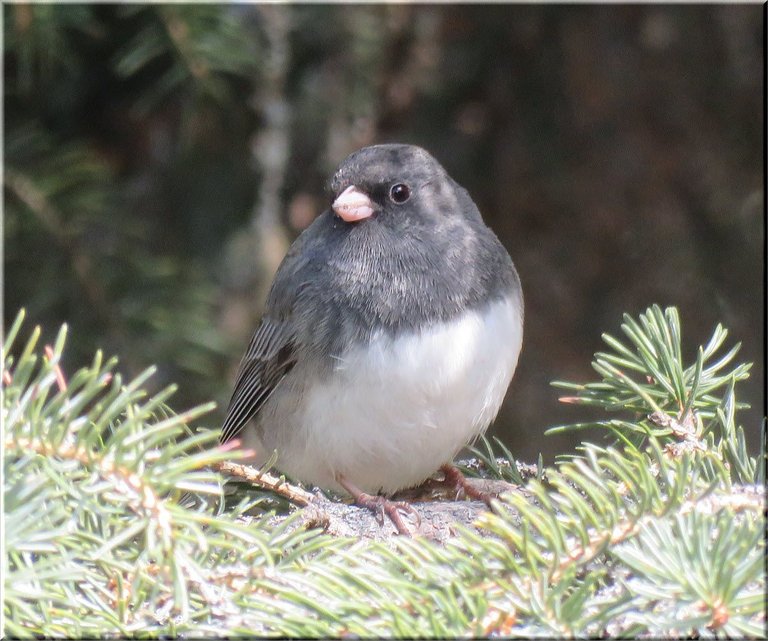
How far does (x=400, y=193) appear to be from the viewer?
6.08ft

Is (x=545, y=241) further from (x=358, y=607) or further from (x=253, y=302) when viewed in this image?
(x=358, y=607)

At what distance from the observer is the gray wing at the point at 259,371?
1867 millimetres

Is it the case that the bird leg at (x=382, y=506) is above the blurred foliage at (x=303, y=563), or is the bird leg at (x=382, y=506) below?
below

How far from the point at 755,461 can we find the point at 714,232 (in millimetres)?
1631

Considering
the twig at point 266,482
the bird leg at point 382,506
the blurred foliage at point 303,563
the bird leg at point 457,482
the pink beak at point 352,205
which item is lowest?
the bird leg at point 457,482

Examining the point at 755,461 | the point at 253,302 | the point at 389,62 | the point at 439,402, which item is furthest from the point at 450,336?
the point at 253,302

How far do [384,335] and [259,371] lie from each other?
1.38 ft

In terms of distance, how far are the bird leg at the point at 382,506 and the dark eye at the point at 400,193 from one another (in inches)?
20.5

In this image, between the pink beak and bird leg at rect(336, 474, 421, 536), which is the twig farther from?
the pink beak

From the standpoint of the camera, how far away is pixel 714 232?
2664mm

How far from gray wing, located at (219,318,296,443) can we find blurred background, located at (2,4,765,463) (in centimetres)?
16

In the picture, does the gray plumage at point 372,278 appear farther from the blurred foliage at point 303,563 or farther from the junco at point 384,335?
the blurred foliage at point 303,563

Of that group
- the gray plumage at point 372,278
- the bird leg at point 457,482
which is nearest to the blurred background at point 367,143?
the gray plumage at point 372,278

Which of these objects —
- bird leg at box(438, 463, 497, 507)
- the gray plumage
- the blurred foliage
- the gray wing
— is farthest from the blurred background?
the blurred foliage
